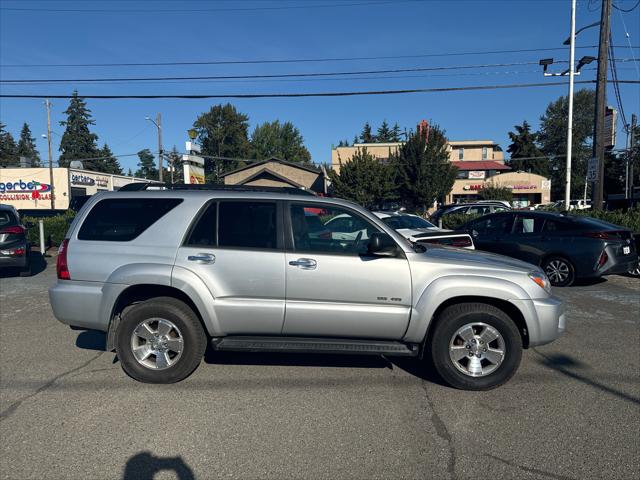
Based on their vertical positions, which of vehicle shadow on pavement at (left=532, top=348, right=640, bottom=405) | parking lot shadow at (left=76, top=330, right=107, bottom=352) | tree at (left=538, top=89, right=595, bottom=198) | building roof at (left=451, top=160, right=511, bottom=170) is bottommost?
vehicle shadow on pavement at (left=532, top=348, right=640, bottom=405)

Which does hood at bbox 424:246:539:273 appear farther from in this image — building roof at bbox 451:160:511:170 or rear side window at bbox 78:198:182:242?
building roof at bbox 451:160:511:170

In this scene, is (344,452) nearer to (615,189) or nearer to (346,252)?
(346,252)

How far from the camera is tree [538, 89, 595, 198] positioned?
74125mm

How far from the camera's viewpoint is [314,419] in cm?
386

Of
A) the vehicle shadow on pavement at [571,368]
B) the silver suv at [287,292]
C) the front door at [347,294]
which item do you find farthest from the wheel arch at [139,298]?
the vehicle shadow on pavement at [571,368]

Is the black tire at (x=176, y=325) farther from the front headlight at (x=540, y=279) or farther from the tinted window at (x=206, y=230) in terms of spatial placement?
the front headlight at (x=540, y=279)

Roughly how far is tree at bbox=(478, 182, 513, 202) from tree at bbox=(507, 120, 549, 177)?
77.8ft

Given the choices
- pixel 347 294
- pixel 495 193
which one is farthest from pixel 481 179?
pixel 347 294

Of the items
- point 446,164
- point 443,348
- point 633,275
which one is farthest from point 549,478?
point 446,164

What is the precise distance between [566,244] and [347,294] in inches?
273

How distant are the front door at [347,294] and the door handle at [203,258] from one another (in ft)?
2.30

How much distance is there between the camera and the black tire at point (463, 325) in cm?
439

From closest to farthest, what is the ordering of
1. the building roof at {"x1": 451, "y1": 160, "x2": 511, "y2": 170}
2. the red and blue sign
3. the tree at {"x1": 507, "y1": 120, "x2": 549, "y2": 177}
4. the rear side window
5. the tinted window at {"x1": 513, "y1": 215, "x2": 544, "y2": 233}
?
the rear side window
the tinted window at {"x1": 513, "y1": 215, "x2": 544, "y2": 233}
the red and blue sign
the building roof at {"x1": 451, "y1": 160, "x2": 511, "y2": 170}
the tree at {"x1": 507, "y1": 120, "x2": 549, "y2": 177}

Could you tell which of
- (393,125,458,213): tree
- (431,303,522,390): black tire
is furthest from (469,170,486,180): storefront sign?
(431,303,522,390): black tire
